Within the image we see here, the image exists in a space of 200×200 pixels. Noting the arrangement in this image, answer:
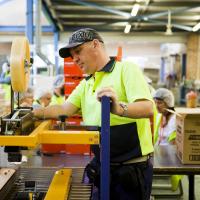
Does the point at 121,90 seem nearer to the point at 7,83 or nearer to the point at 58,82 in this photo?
→ the point at 7,83

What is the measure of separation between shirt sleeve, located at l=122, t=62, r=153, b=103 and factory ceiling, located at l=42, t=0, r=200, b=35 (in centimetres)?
480

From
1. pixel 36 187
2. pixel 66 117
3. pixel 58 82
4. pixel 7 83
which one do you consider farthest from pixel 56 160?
pixel 58 82

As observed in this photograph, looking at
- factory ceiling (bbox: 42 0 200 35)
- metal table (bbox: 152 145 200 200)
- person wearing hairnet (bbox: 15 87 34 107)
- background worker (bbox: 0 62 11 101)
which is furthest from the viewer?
factory ceiling (bbox: 42 0 200 35)

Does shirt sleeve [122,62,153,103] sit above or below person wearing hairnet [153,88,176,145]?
above

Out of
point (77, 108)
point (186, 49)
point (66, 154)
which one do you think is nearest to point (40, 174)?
point (77, 108)

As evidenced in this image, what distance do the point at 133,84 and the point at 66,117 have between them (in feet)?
1.16

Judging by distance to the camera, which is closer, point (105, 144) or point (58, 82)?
point (105, 144)

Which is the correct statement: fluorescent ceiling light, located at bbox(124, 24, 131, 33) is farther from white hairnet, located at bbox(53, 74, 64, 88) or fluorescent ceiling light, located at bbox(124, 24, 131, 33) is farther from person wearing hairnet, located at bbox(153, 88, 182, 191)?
person wearing hairnet, located at bbox(153, 88, 182, 191)

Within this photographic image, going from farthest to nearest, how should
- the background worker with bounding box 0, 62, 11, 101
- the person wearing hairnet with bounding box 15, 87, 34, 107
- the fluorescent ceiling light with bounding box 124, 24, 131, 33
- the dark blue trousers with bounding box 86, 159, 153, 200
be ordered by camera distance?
the fluorescent ceiling light with bounding box 124, 24, 131, 33 → the background worker with bounding box 0, 62, 11, 101 → the person wearing hairnet with bounding box 15, 87, 34, 107 → the dark blue trousers with bounding box 86, 159, 153, 200

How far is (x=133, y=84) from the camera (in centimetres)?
144

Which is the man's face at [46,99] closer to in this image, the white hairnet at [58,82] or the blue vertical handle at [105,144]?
the white hairnet at [58,82]

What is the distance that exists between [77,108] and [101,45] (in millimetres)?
435

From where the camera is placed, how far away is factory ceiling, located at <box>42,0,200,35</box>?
21.1 feet

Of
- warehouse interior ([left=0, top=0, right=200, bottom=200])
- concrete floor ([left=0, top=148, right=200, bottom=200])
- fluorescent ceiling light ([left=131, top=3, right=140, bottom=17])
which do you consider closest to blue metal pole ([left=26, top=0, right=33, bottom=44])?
warehouse interior ([left=0, top=0, right=200, bottom=200])
